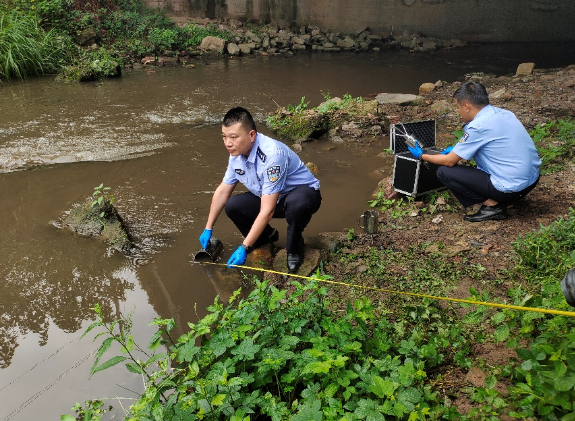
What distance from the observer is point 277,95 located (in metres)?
8.87

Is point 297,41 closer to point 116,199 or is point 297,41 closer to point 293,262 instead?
point 116,199

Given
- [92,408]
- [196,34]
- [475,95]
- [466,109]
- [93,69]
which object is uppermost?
[196,34]

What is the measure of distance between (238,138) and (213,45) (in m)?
10.9

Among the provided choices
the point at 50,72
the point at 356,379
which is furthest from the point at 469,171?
the point at 50,72

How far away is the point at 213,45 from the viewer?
13.0m

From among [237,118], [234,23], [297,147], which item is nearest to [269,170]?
[237,118]

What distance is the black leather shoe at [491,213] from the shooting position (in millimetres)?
3777

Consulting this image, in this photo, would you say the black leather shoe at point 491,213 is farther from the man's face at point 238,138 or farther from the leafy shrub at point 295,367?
the man's face at point 238,138

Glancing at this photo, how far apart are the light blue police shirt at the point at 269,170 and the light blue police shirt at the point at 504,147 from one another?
136 centimetres

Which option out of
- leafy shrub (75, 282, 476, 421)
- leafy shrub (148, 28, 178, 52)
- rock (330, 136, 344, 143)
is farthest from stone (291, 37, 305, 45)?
leafy shrub (75, 282, 476, 421)

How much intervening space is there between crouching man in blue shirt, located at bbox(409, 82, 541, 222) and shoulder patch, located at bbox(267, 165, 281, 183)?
155 cm

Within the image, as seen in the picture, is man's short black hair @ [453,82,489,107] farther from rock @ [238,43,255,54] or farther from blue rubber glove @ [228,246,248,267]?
rock @ [238,43,255,54]

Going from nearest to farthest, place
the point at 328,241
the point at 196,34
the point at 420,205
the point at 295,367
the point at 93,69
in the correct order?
the point at 295,367 → the point at 328,241 → the point at 420,205 → the point at 93,69 → the point at 196,34

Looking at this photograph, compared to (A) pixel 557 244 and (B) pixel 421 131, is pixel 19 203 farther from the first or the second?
(A) pixel 557 244
